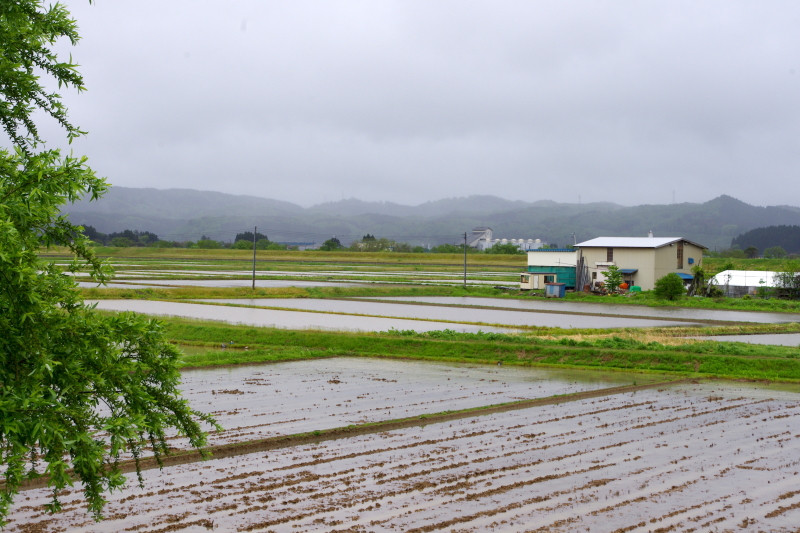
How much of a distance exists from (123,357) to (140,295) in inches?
1525

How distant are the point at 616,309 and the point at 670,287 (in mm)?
6621

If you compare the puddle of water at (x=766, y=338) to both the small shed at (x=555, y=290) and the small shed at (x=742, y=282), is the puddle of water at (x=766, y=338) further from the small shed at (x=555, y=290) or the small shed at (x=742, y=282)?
the small shed at (x=742, y=282)

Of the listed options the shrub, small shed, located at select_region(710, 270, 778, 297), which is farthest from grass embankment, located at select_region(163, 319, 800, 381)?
small shed, located at select_region(710, 270, 778, 297)

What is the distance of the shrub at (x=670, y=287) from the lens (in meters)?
45.8

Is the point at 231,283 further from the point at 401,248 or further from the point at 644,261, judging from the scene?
the point at 401,248

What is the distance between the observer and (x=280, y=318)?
34.2 meters

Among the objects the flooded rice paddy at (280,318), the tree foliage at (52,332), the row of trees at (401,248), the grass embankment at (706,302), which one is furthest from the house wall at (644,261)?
the row of trees at (401,248)

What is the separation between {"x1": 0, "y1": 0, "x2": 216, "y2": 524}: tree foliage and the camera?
221 inches

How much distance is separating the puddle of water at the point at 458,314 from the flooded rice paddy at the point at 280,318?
241cm

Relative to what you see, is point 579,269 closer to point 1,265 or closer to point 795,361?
point 795,361

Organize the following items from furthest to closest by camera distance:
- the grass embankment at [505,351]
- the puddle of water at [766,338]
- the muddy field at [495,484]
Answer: the puddle of water at [766,338] < the grass embankment at [505,351] < the muddy field at [495,484]

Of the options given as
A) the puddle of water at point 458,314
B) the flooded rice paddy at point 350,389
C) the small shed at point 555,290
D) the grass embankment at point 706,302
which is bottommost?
the flooded rice paddy at point 350,389

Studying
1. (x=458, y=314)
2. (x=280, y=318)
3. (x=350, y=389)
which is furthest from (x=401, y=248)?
(x=350, y=389)

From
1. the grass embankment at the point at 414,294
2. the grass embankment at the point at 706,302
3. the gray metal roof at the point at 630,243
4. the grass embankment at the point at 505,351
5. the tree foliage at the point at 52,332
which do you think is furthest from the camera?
the gray metal roof at the point at 630,243
